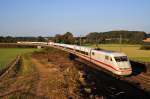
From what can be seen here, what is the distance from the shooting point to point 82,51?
164ft

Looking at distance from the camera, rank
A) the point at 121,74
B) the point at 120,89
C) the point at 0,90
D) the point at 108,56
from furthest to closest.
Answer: the point at 108,56 → the point at 121,74 → the point at 120,89 → the point at 0,90

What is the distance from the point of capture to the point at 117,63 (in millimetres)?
29109

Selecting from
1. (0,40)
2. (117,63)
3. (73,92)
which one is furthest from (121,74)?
(0,40)

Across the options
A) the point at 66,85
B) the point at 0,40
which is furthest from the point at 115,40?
the point at 66,85

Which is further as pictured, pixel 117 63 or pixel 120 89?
pixel 117 63

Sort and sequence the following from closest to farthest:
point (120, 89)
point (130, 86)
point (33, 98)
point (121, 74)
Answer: point (33, 98) < point (120, 89) < point (130, 86) < point (121, 74)

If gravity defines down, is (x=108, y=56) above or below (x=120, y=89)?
above

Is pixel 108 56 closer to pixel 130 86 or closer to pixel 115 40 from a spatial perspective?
pixel 130 86

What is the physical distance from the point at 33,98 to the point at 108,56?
1632 centimetres

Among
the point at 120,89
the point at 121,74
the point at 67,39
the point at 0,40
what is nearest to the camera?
the point at 120,89

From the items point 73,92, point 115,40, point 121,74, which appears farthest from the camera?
point 115,40

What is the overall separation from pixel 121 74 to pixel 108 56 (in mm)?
3727

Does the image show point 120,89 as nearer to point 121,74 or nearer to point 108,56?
point 121,74

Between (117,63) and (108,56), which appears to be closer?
(117,63)
